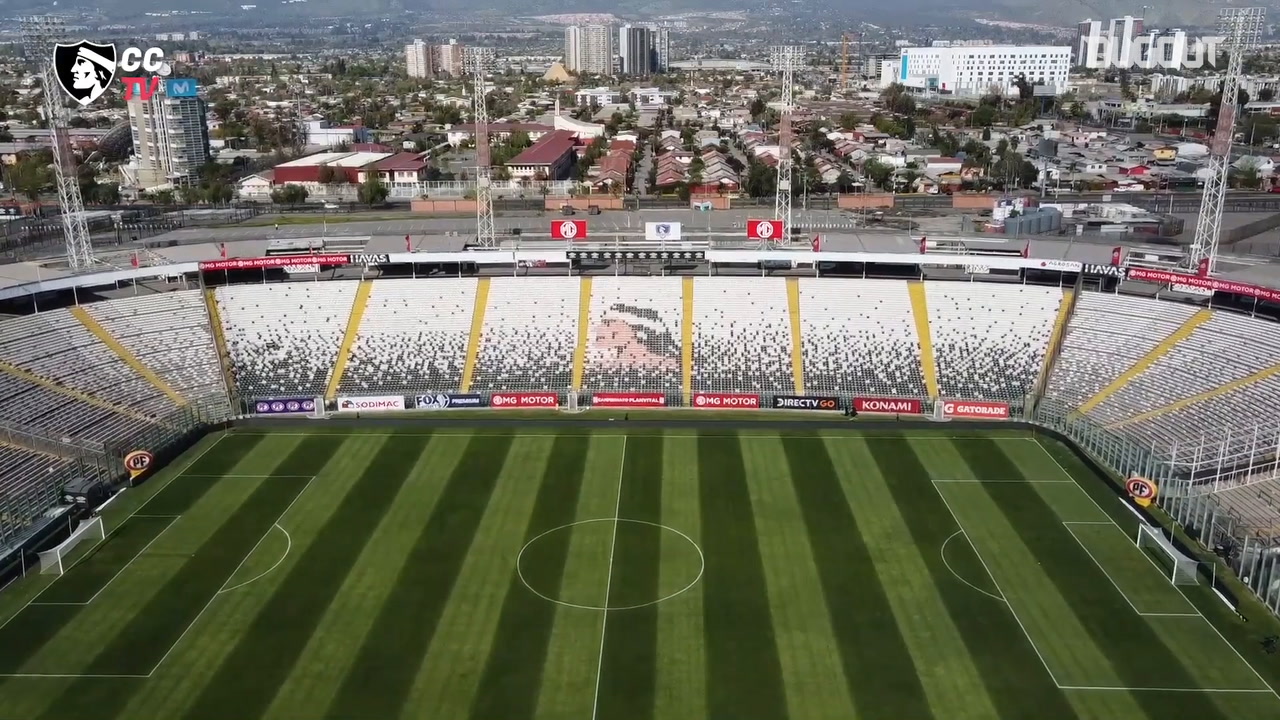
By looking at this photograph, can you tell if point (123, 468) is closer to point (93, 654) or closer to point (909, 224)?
point (93, 654)

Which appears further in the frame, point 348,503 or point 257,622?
point 348,503

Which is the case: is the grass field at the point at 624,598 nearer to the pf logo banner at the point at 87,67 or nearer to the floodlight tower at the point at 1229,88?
the floodlight tower at the point at 1229,88

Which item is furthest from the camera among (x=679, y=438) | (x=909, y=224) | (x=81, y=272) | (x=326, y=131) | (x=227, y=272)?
(x=326, y=131)

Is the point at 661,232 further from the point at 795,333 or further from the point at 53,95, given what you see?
the point at 53,95

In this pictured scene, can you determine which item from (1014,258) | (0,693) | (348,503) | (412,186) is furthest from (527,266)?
(412,186)

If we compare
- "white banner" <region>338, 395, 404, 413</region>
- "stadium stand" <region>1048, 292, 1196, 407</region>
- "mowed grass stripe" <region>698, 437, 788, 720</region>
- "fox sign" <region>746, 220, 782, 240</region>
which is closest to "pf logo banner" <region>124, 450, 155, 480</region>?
"white banner" <region>338, 395, 404, 413</region>

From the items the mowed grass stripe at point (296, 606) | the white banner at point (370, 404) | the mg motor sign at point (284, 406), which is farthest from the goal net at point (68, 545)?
the white banner at point (370, 404)
